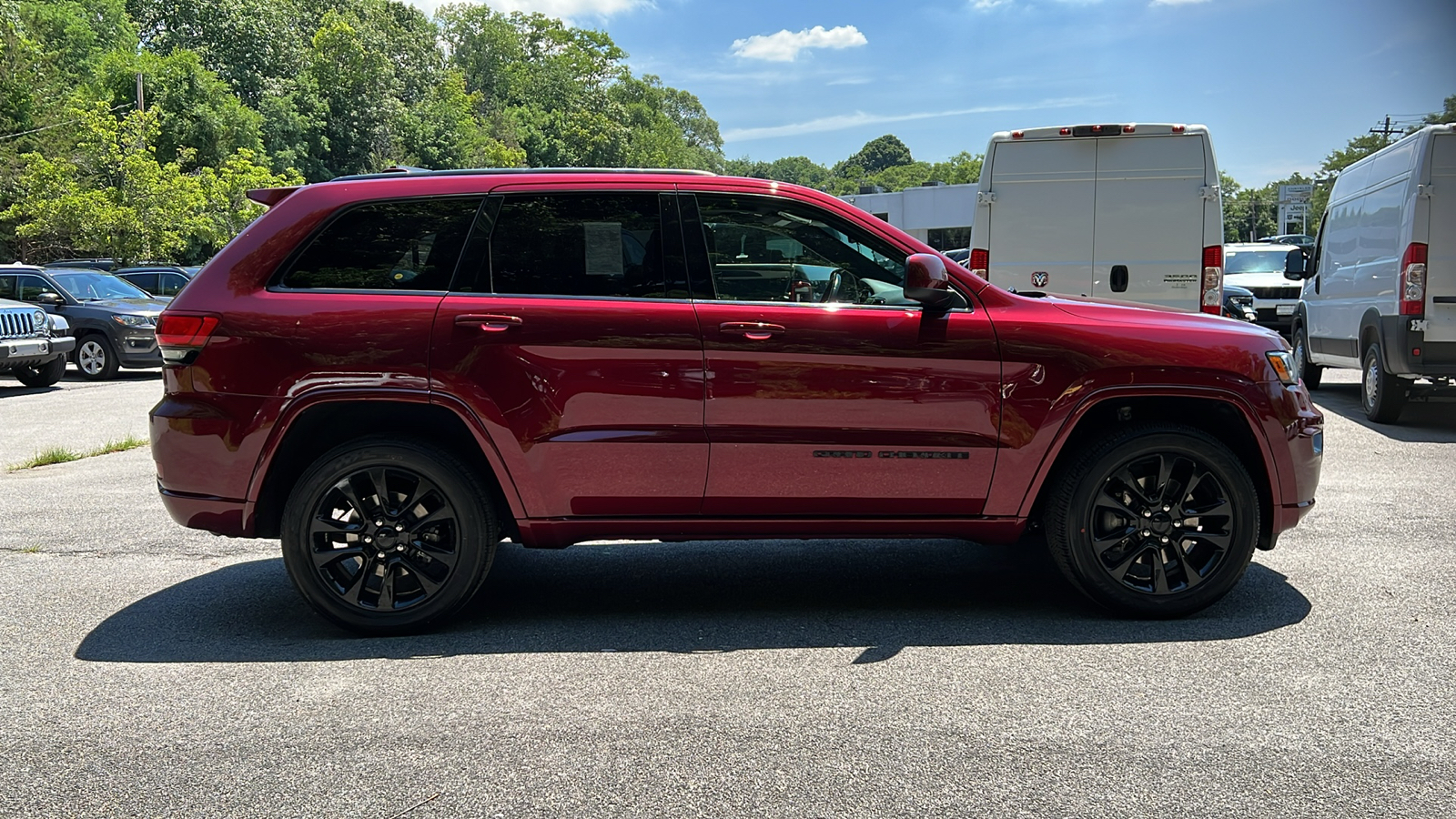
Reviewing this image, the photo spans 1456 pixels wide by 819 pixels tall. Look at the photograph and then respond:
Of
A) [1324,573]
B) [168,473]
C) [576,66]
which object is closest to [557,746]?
[168,473]

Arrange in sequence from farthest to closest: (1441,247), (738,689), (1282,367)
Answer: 1. (1441,247)
2. (1282,367)
3. (738,689)

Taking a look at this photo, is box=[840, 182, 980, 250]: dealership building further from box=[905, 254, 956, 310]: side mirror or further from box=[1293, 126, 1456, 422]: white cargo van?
box=[905, 254, 956, 310]: side mirror

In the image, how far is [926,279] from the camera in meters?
4.30

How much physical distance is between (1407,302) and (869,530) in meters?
7.48

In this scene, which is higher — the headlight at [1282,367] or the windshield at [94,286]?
the windshield at [94,286]

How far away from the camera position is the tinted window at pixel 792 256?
14.8 ft

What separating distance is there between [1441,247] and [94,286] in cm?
1774

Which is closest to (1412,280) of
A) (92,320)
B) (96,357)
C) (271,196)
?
(271,196)

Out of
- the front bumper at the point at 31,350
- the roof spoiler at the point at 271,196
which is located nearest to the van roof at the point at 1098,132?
the roof spoiler at the point at 271,196

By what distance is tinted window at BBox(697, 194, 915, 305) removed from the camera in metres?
4.52

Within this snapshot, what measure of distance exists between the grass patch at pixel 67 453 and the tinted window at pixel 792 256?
6.97 meters

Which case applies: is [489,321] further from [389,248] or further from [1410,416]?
[1410,416]

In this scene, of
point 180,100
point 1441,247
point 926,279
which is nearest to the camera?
point 926,279

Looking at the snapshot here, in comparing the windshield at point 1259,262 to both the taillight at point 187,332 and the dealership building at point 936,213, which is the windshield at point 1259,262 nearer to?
the taillight at point 187,332
